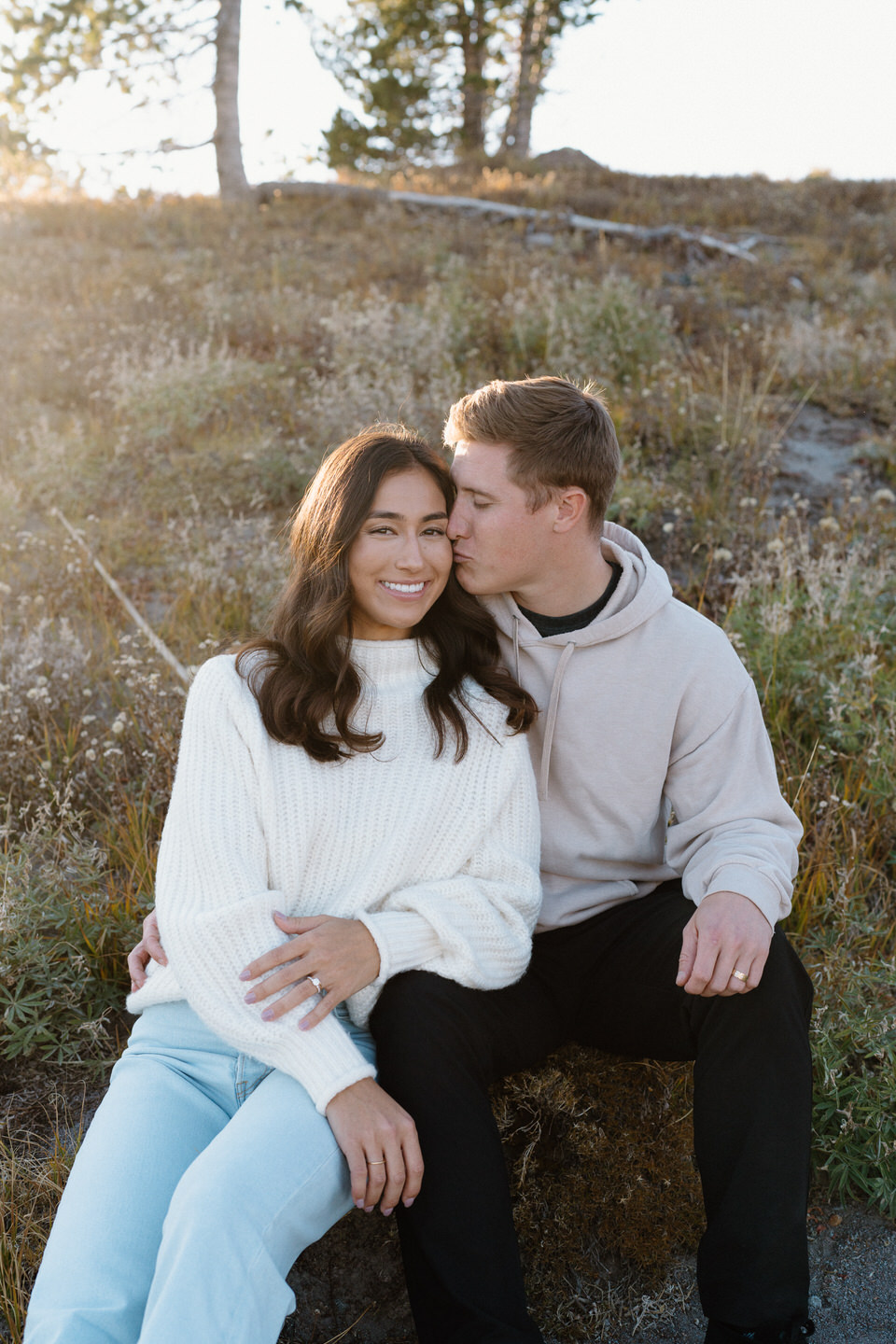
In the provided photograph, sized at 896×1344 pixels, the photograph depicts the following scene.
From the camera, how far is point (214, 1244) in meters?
1.70

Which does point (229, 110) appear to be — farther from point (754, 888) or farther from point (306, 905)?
point (754, 888)

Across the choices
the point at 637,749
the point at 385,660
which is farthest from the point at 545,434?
the point at 637,749

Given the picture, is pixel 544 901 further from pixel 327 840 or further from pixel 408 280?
pixel 408 280

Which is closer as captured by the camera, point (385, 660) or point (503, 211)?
point (385, 660)

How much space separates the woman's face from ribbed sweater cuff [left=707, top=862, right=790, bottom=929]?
97cm

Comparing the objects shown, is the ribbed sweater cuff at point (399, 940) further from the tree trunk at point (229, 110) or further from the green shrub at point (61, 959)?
the tree trunk at point (229, 110)

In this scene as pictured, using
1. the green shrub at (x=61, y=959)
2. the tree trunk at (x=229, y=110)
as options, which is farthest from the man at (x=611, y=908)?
the tree trunk at (x=229, y=110)

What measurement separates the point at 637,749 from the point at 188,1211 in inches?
58.4

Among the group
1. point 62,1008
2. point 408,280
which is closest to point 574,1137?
point 62,1008

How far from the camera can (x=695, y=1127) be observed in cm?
214

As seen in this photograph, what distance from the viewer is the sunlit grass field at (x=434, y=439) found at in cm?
262

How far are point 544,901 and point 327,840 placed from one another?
0.68m

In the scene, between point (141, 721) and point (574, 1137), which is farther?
point (141, 721)

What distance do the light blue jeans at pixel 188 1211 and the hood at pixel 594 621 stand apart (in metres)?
1.10
